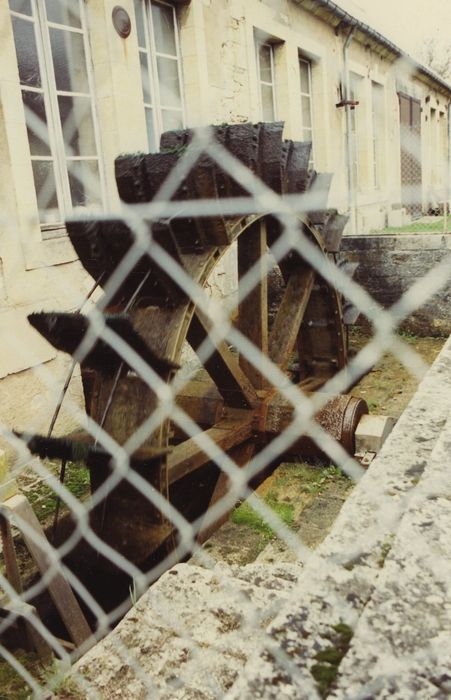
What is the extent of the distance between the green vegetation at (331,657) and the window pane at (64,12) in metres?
5.21

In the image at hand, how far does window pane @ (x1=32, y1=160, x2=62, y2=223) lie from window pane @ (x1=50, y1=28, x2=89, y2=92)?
68 cm

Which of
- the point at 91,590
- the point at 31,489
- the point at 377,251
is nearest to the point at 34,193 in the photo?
the point at 31,489

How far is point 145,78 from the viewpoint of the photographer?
595 centimetres

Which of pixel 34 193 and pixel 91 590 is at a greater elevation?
pixel 34 193

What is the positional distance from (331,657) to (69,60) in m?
5.34

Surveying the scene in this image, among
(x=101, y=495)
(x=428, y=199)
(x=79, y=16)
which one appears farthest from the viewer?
(x=428, y=199)

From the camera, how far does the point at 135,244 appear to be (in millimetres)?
3227

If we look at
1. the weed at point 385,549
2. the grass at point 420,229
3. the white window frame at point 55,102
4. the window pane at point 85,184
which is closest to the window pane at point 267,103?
the grass at point 420,229

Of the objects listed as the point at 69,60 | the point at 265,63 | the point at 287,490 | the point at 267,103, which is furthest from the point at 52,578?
the point at 265,63

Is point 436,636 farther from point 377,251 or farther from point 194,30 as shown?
point 377,251

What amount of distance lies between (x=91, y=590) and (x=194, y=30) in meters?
5.60

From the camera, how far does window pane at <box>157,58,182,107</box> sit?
6185 mm

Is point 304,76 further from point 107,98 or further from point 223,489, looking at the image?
point 223,489

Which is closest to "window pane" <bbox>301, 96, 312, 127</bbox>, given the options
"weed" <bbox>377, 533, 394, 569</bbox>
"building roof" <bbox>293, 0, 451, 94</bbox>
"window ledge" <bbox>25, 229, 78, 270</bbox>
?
"building roof" <bbox>293, 0, 451, 94</bbox>
